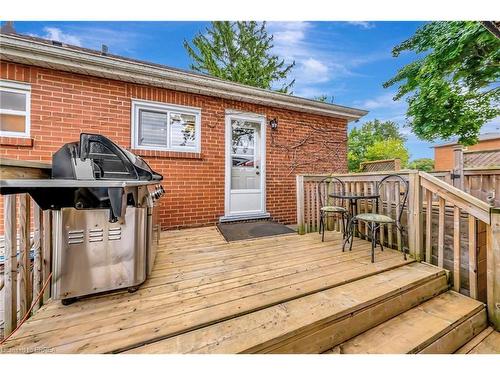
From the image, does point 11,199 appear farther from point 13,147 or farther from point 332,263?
point 332,263

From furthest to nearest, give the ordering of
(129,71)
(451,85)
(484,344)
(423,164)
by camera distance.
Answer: (423,164), (451,85), (129,71), (484,344)

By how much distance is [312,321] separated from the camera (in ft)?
4.56

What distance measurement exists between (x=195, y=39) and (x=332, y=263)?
1168 cm

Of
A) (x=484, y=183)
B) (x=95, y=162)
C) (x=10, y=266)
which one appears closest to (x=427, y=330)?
(x=10, y=266)

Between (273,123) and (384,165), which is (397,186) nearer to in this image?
(273,123)

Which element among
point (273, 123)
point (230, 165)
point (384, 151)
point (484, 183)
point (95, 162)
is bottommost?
point (484, 183)

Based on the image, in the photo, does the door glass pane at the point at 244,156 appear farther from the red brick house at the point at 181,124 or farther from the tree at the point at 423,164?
the tree at the point at 423,164

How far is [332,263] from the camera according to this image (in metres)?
2.38

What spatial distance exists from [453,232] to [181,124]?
14.3 feet

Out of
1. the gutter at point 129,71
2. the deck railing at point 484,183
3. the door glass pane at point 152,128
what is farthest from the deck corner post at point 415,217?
the door glass pane at point 152,128

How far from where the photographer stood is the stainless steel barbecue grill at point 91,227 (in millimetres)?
1510

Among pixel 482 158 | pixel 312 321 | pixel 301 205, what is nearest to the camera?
pixel 312 321

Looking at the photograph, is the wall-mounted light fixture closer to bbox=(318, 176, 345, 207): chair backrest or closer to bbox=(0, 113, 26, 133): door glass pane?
bbox=(318, 176, 345, 207): chair backrest

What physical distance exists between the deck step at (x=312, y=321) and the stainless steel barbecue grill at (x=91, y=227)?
74 centimetres
